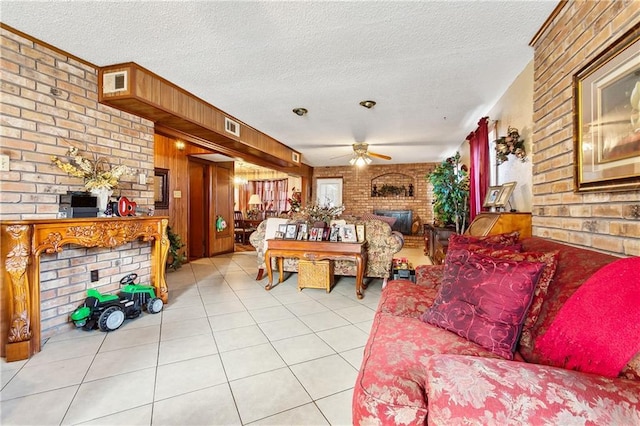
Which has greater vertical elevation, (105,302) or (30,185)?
(30,185)

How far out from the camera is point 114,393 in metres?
1.49

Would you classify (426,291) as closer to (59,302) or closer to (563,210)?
(563,210)

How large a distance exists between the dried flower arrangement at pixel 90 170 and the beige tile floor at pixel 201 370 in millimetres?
1231

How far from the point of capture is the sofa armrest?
61 cm

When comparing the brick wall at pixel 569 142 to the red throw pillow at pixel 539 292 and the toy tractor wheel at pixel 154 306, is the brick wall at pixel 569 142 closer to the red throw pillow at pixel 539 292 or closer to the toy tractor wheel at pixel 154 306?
the red throw pillow at pixel 539 292

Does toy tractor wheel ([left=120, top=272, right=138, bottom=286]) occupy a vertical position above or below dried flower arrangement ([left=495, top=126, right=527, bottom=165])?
below

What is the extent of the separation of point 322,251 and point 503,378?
2.59m

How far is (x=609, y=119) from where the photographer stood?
1339mm

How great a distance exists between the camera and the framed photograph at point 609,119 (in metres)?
1.19

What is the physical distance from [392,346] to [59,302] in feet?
8.71

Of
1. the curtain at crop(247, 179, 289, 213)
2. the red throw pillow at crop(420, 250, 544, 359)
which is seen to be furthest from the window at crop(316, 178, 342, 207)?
the red throw pillow at crop(420, 250, 544, 359)

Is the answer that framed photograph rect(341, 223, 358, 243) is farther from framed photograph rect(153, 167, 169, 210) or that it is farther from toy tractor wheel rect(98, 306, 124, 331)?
framed photograph rect(153, 167, 169, 210)

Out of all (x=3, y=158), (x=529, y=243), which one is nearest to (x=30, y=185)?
(x=3, y=158)

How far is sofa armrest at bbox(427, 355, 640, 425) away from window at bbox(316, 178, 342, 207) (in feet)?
24.7
